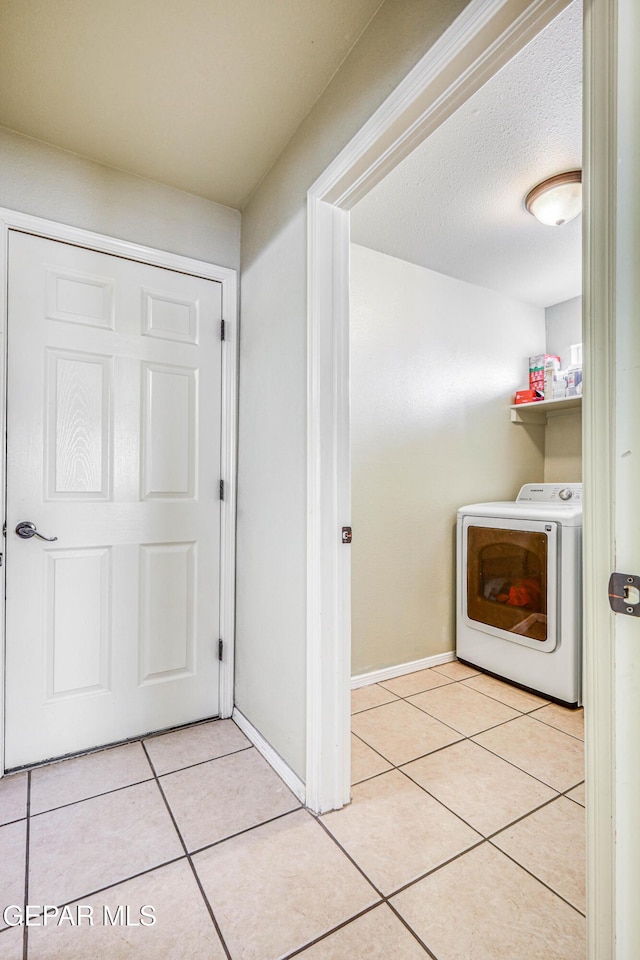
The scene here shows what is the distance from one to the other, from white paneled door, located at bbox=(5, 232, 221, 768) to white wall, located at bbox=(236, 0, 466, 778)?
0.66 ft

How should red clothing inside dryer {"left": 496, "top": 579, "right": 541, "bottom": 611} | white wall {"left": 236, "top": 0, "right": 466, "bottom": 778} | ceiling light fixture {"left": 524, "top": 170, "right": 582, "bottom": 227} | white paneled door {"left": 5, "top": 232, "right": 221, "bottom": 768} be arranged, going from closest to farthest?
white wall {"left": 236, "top": 0, "right": 466, "bottom": 778}, white paneled door {"left": 5, "top": 232, "right": 221, "bottom": 768}, ceiling light fixture {"left": 524, "top": 170, "right": 582, "bottom": 227}, red clothing inside dryer {"left": 496, "top": 579, "right": 541, "bottom": 611}

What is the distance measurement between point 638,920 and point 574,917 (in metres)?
0.64

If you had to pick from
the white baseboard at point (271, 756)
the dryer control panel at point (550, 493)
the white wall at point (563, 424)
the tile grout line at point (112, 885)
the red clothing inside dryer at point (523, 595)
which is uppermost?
the white wall at point (563, 424)

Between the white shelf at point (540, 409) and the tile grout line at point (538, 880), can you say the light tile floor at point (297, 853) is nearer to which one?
the tile grout line at point (538, 880)

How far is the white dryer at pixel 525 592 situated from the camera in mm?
2359

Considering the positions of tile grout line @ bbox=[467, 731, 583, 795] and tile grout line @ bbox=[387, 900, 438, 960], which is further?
tile grout line @ bbox=[467, 731, 583, 795]

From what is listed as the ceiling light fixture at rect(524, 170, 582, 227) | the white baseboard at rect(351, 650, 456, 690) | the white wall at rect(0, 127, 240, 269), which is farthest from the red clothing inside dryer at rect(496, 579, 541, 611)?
the white wall at rect(0, 127, 240, 269)

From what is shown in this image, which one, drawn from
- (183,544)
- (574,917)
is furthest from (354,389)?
(574,917)

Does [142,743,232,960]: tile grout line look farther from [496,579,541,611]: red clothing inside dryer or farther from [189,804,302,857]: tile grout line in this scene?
[496,579,541,611]: red clothing inside dryer

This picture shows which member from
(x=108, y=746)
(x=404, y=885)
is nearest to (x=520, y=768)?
(x=404, y=885)

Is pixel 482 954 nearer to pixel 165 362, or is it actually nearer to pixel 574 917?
pixel 574 917

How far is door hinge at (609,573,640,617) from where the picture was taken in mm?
763

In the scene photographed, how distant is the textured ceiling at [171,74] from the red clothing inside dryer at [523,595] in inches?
90.7

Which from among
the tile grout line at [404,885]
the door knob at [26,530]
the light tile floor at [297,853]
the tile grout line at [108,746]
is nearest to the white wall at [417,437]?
the light tile floor at [297,853]
